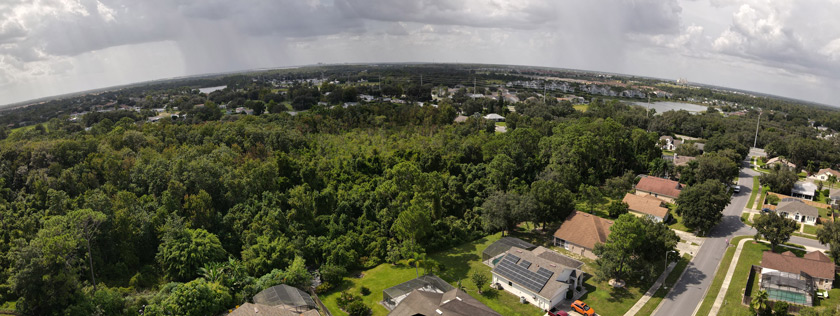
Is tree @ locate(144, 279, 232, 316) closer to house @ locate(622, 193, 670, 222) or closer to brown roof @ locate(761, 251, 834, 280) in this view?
brown roof @ locate(761, 251, 834, 280)

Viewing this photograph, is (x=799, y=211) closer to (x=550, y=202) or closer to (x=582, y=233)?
(x=582, y=233)

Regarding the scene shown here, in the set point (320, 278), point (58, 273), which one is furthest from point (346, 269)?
point (58, 273)

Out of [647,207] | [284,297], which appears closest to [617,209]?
[647,207]

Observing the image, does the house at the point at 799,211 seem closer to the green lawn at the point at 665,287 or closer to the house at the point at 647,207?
the house at the point at 647,207

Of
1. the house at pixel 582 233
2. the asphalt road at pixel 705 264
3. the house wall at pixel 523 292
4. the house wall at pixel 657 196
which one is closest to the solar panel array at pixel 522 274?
the house wall at pixel 523 292

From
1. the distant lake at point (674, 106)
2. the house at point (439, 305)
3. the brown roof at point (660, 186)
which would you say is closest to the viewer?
the house at point (439, 305)

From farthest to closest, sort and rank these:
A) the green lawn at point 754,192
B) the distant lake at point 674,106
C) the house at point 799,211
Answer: the distant lake at point 674,106 → the green lawn at point 754,192 → the house at point 799,211

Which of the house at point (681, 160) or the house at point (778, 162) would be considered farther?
the house at point (778, 162)
